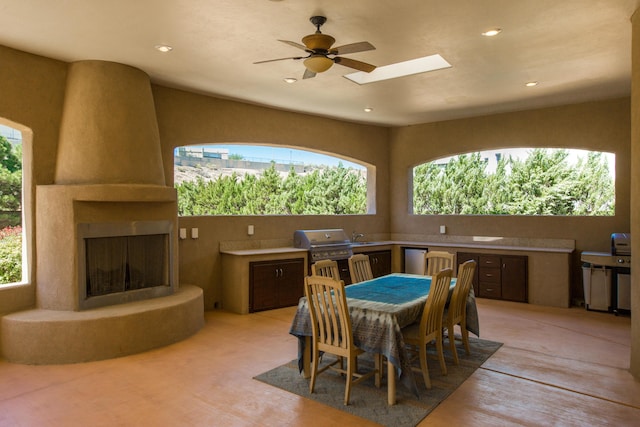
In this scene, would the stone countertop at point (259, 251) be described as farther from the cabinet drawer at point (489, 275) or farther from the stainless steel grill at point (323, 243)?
the cabinet drawer at point (489, 275)

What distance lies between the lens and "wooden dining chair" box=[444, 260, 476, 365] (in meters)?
3.90

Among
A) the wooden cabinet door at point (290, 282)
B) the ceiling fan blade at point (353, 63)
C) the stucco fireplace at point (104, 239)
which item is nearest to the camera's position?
the ceiling fan blade at point (353, 63)

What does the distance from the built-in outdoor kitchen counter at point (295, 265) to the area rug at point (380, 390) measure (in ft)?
6.79

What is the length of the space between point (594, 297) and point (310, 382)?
4.58 meters

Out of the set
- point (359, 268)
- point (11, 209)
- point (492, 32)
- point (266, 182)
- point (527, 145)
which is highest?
point (492, 32)

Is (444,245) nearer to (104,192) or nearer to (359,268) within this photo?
(359,268)

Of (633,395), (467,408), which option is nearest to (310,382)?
(467,408)

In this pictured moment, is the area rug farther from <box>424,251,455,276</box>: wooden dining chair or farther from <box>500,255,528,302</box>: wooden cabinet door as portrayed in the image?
<box>500,255,528,302</box>: wooden cabinet door

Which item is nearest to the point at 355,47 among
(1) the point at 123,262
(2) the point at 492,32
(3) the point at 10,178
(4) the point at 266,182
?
(2) the point at 492,32

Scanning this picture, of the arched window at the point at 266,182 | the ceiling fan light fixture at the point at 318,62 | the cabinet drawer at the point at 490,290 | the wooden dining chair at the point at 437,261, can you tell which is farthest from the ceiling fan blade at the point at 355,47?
the cabinet drawer at the point at 490,290

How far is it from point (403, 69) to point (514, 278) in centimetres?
363

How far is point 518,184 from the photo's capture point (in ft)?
24.5

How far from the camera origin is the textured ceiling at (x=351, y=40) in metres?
3.34

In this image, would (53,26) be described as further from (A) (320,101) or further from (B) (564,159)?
(B) (564,159)
